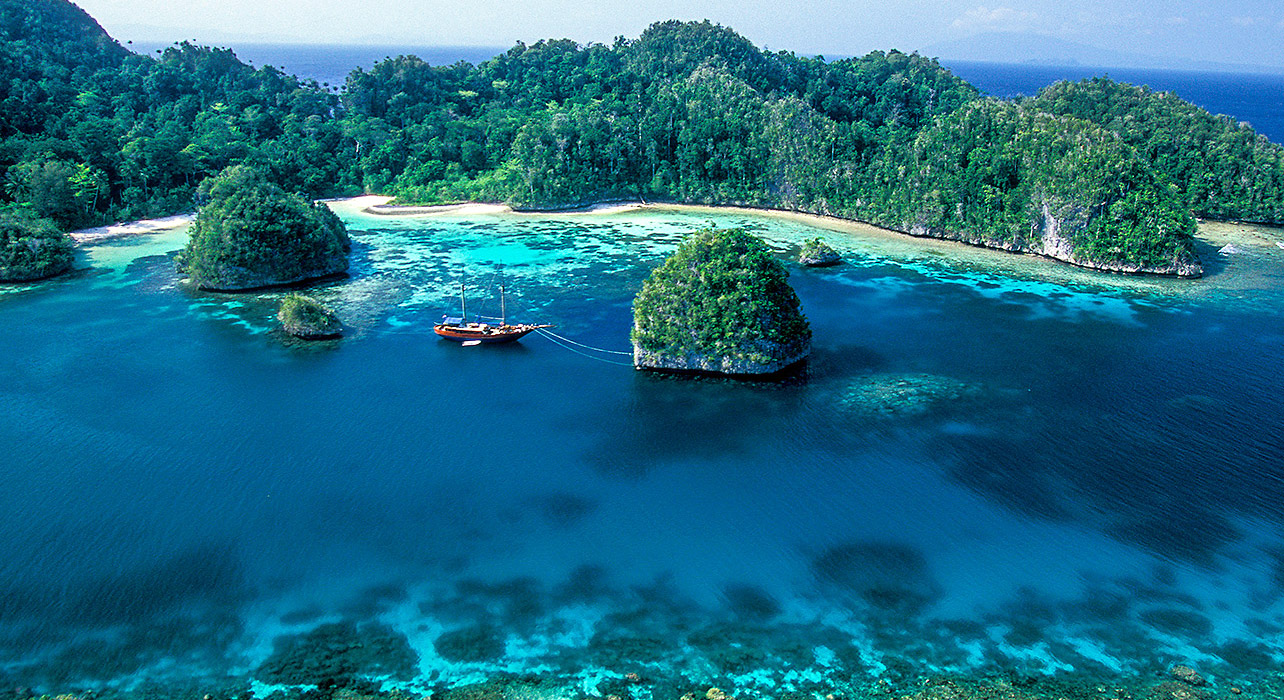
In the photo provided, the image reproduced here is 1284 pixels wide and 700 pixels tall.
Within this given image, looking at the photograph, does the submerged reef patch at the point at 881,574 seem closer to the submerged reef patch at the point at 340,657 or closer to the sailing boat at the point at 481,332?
the submerged reef patch at the point at 340,657

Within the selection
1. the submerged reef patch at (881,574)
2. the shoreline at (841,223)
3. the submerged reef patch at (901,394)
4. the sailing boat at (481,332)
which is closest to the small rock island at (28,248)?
the shoreline at (841,223)

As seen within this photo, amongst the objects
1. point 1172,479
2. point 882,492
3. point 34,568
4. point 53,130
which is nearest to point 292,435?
point 34,568

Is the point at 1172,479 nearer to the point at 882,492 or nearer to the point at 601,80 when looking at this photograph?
the point at 882,492

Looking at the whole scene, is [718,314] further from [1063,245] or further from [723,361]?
[1063,245]

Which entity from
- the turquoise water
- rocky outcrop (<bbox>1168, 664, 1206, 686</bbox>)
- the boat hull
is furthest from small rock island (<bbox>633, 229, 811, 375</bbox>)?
rocky outcrop (<bbox>1168, 664, 1206, 686</bbox>)

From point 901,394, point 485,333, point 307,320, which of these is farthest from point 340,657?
point 901,394

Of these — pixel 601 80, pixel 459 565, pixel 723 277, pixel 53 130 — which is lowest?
pixel 459 565
